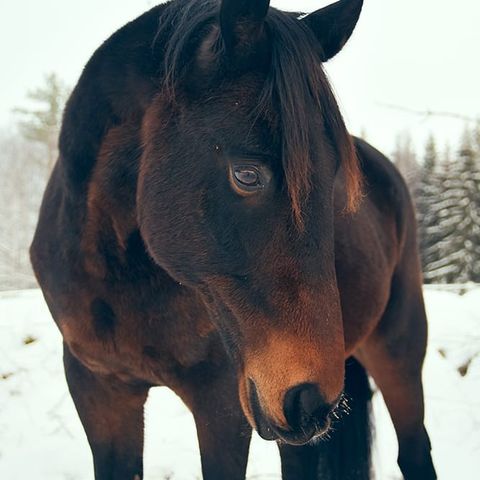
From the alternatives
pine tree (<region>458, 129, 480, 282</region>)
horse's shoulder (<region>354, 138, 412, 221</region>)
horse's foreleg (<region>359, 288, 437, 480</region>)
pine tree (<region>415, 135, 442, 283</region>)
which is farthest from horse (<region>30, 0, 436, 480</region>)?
pine tree (<region>415, 135, 442, 283</region>)

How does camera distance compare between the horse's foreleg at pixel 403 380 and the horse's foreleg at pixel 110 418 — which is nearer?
the horse's foreleg at pixel 110 418

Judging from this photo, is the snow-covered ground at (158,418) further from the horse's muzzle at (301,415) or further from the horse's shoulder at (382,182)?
the horse's muzzle at (301,415)

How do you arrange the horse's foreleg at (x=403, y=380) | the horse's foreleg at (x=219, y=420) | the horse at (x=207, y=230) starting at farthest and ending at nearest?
the horse's foreleg at (x=403, y=380) < the horse's foreleg at (x=219, y=420) < the horse at (x=207, y=230)

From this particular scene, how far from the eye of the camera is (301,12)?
5.75 ft

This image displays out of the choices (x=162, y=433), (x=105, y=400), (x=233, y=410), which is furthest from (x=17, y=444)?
(x=233, y=410)

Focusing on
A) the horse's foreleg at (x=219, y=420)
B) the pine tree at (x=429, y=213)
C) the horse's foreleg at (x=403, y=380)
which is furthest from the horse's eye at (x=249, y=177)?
the pine tree at (x=429, y=213)

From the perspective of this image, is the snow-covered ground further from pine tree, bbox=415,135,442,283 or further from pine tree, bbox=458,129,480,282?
pine tree, bbox=415,135,442,283

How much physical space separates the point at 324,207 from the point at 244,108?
0.35 m

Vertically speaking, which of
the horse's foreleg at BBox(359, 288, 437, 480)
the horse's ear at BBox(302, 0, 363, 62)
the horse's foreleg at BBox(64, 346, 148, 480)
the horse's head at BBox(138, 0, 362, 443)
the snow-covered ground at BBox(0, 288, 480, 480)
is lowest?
the snow-covered ground at BBox(0, 288, 480, 480)

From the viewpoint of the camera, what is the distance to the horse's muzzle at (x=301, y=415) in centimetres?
121

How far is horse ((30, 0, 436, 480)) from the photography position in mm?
1308

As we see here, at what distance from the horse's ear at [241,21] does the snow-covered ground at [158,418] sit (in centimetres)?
267

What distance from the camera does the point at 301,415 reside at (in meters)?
1.23

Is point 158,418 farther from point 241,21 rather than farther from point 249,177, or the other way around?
point 241,21
